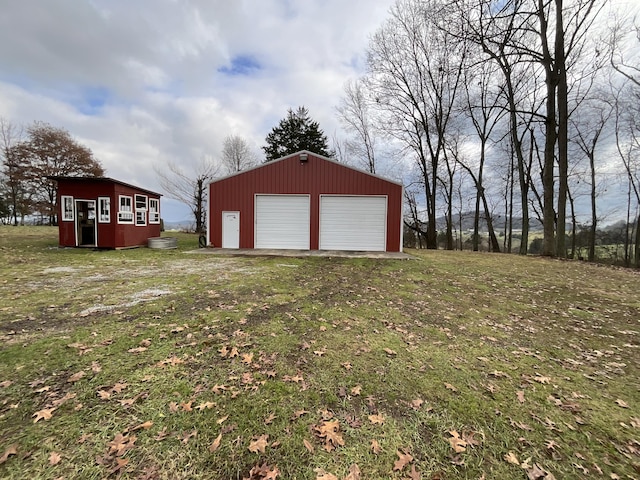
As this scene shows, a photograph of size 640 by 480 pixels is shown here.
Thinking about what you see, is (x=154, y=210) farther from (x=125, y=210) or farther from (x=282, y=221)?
(x=282, y=221)

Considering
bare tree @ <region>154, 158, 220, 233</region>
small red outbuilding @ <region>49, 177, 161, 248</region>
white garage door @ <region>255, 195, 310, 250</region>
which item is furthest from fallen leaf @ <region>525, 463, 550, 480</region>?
bare tree @ <region>154, 158, 220, 233</region>

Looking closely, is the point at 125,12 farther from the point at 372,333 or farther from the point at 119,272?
the point at 372,333

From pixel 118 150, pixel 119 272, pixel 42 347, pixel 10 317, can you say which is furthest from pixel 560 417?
pixel 118 150

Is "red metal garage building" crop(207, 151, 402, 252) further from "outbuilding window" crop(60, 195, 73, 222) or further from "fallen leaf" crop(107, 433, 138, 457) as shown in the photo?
"fallen leaf" crop(107, 433, 138, 457)

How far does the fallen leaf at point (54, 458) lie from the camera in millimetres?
1804

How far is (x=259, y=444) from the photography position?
2.02 m

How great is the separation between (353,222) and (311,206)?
2100mm

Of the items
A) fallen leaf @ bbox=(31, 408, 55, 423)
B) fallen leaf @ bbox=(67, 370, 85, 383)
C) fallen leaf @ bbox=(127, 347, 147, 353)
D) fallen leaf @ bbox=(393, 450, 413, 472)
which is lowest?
fallen leaf @ bbox=(393, 450, 413, 472)

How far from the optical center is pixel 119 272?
751 cm

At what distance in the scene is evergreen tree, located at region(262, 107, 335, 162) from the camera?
27.1m

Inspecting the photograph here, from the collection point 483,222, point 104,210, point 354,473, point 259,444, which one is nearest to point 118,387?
point 259,444

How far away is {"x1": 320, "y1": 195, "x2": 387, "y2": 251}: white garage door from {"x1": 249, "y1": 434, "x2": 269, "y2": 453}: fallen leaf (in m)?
11.2

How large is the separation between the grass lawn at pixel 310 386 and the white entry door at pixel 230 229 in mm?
7708

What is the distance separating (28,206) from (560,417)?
3349 centimetres
